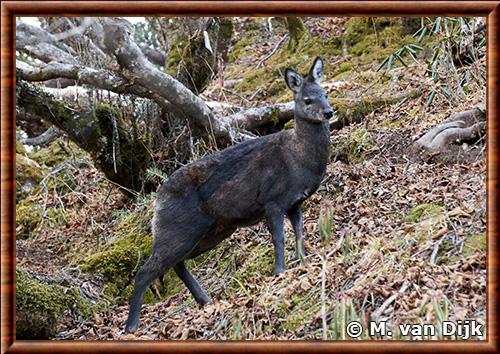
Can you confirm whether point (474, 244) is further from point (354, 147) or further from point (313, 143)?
point (354, 147)

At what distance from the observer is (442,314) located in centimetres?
539

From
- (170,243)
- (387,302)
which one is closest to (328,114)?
(170,243)

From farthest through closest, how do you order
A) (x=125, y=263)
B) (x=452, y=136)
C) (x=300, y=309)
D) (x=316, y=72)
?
(x=125, y=263), (x=452, y=136), (x=316, y=72), (x=300, y=309)

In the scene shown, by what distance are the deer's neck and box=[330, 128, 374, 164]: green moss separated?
1809 millimetres

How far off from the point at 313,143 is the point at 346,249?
244 cm

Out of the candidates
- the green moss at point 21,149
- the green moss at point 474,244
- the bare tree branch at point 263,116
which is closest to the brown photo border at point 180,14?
the green moss at point 474,244

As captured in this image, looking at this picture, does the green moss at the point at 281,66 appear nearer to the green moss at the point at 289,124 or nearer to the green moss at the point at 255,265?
the green moss at the point at 289,124

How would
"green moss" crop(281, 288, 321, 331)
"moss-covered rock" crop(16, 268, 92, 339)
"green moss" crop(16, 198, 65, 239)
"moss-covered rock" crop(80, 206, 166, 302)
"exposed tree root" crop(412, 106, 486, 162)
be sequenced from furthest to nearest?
"green moss" crop(16, 198, 65, 239)
"moss-covered rock" crop(80, 206, 166, 302)
"exposed tree root" crop(412, 106, 486, 162)
"moss-covered rock" crop(16, 268, 92, 339)
"green moss" crop(281, 288, 321, 331)

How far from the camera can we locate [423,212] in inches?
Answer: 291

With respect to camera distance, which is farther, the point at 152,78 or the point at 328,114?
the point at 152,78

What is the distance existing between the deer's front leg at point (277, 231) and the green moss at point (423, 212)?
125 centimetres

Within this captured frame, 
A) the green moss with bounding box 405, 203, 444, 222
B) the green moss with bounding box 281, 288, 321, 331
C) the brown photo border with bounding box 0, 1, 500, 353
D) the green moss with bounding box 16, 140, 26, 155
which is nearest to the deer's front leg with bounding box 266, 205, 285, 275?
the green moss with bounding box 281, 288, 321, 331

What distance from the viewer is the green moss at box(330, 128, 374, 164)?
32.2ft

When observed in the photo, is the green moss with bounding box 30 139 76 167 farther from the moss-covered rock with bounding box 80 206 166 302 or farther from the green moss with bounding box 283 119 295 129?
the green moss with bounding box 283 119 295 129
